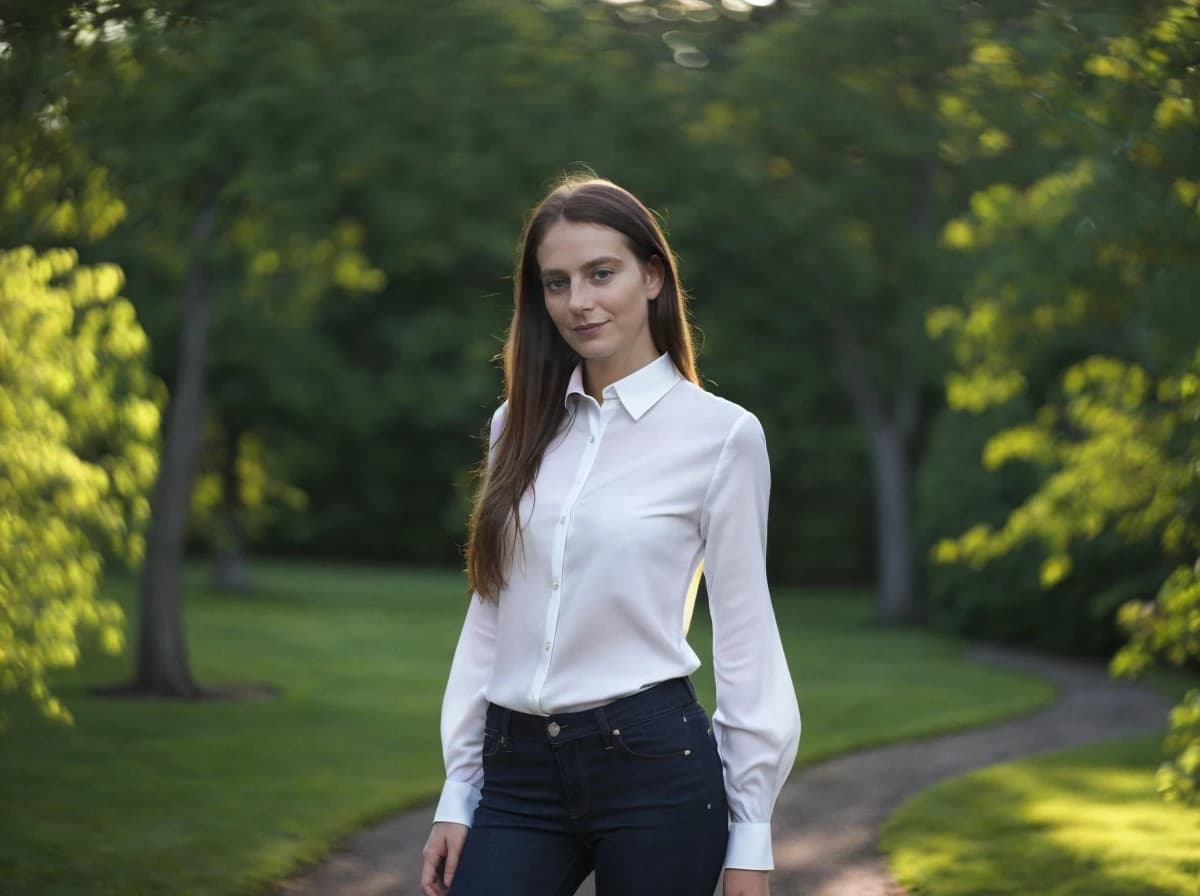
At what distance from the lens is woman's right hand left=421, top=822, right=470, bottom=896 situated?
8.85ft

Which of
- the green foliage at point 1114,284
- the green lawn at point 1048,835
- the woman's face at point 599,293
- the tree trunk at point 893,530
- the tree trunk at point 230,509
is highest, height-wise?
the woman's face at point 599,293

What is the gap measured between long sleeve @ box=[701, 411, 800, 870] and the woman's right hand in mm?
466

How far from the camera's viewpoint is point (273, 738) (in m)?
10.6

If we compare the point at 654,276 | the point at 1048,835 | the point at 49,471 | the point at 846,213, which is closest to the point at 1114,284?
the point at 1048,835

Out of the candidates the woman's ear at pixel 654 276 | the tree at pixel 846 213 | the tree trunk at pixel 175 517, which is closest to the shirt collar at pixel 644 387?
the woman's ear at pixel 654 276

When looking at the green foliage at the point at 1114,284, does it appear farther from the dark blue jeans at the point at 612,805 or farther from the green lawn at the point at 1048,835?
the dark blue jeans at the point at 612,805

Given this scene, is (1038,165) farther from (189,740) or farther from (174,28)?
(174,28)

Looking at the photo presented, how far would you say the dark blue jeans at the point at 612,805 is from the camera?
255 cm

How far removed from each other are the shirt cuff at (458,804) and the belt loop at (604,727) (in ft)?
1.04

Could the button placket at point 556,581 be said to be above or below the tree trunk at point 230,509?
above

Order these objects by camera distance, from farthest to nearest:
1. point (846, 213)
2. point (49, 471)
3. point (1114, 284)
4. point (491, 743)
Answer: point (846, 213) < point (1114, 284) < point (49, 471) < point (491, 743)

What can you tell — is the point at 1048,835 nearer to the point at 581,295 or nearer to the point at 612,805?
the point at 612,805

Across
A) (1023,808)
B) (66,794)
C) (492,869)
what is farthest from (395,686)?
(492,869)

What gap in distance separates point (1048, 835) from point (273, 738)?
518 centimetres
